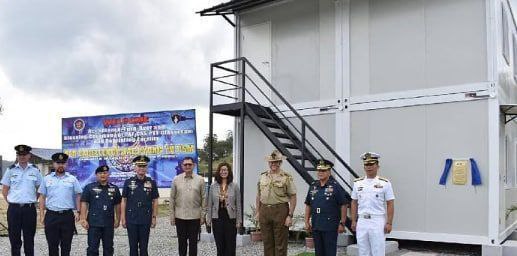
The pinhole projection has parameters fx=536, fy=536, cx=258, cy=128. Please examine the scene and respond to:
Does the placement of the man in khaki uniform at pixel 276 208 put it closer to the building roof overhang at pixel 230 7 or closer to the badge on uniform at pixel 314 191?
the badge on uniform at pixel 314 191

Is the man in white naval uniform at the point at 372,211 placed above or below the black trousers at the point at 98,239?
above

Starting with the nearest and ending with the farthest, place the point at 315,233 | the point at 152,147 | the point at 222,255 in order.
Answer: the point at 315,233, the point at 222,255, the point at 152,147

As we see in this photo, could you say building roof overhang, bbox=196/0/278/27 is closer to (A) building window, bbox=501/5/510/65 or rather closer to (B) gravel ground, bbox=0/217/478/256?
(A) building window, bbox=501/5/510/65

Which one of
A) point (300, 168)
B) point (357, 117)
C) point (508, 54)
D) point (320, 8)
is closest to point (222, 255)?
point (300, 168)

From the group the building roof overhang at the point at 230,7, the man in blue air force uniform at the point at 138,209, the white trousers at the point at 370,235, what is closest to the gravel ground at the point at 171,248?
the man in blue air force uniform at the point at 138,209

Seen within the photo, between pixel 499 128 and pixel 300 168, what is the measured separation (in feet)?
10.4

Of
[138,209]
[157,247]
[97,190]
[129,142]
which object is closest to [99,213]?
[97,190]

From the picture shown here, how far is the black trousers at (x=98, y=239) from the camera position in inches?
265

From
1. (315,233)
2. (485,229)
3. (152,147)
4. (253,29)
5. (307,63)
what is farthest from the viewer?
(152,147)

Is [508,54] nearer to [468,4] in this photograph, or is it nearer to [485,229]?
[468,4]

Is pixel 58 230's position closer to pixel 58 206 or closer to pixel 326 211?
pixel 58 206

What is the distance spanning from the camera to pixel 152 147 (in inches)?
520

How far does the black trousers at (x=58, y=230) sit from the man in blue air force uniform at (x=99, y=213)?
27cm

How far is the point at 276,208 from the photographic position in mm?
6676
